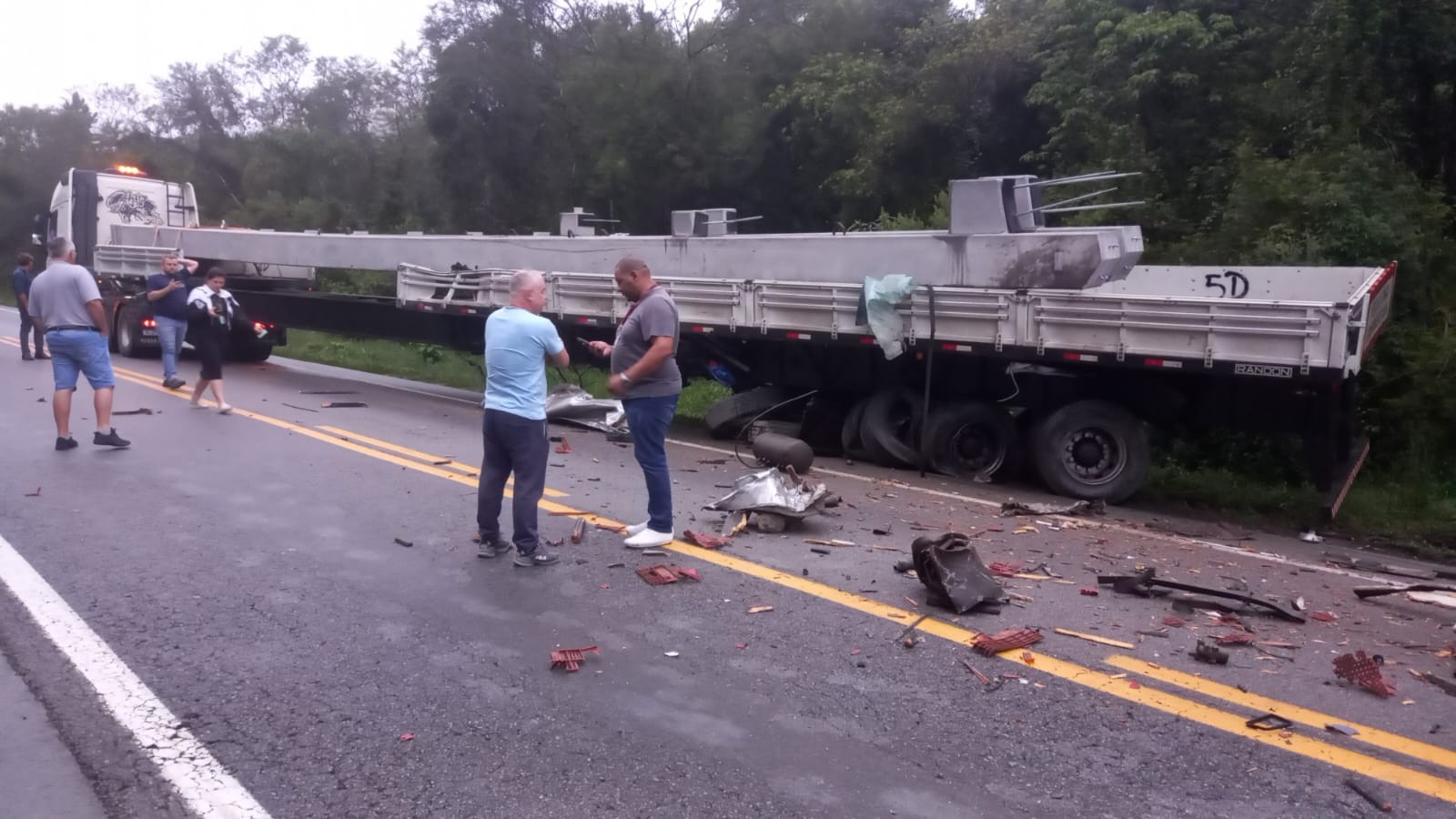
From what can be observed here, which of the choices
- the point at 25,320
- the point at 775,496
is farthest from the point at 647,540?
the point at 25,320

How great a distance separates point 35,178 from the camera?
61188mm

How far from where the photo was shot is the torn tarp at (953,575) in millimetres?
5984

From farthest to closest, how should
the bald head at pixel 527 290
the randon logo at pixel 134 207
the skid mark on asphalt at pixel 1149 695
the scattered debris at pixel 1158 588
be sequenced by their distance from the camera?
the randon logo at pixel 134 207 < the bald head at pixel 527 290 < the scattered debris at pixel 1158 588 < the skid mark on asphalt at pixel 1149 695

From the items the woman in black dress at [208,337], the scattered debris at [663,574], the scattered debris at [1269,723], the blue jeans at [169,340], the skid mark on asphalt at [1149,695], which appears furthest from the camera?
the blue jeans at [169,340]

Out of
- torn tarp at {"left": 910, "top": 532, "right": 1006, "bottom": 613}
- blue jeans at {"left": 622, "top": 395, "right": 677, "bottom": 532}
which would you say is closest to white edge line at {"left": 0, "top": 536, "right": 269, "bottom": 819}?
blue jeans at {"left": 622, "top": 395, "right": 677, "bottom": 532}

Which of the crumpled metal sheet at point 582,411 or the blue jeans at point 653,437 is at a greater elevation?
the blue jeans at point 653,437

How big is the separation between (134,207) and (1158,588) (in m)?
21.1

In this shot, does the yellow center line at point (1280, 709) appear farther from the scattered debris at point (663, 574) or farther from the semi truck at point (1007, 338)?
the semi truck at point (1007, 338)

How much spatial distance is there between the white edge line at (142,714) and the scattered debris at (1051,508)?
6124 millimetres

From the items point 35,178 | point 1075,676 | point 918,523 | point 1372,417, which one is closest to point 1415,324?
point 1372,417

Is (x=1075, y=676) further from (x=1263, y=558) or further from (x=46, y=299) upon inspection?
(x=46, y=299)

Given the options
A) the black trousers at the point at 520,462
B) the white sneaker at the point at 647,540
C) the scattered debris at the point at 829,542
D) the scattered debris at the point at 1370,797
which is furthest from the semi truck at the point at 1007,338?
the scattered debris at the point at 1370,797

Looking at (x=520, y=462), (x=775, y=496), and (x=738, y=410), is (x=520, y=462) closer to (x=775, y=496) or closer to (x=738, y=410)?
(x=775, y=496)

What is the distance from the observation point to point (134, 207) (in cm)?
2184
